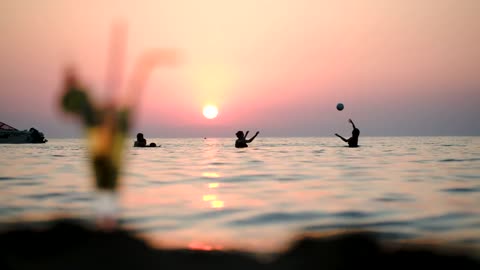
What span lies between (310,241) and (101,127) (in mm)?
3857

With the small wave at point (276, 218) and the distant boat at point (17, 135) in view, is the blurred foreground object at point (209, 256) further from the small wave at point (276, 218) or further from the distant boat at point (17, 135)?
the distant boat at point (17, 135)

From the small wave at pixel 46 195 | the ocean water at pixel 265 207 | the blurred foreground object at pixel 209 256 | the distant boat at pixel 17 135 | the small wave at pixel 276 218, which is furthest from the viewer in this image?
the distant boat at pixel 17 135

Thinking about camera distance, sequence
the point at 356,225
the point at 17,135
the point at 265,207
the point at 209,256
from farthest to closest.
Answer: the point at 17,135
the point at 265,207
the point at 356,225
the point at 209,256

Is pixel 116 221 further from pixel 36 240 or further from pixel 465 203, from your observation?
pixel 465 203

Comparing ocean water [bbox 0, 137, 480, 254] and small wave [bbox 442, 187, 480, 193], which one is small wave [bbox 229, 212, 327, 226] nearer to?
ocean water [bbox 0, 137, 480, 254]

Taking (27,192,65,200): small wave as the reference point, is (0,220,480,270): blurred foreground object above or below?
below

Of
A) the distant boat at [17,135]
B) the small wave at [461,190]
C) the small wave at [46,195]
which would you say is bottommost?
the small wave at [461,190]

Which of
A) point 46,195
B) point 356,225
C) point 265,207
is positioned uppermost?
point 46,195

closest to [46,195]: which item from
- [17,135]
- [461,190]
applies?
[461,190]

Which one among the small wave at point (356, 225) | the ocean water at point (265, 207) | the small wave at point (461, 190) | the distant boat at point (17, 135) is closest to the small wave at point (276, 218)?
the ocean water at point (265, 207)

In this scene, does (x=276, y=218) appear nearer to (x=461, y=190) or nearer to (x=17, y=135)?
(x=461, y=190)

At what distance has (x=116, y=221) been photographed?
10656 millimetres

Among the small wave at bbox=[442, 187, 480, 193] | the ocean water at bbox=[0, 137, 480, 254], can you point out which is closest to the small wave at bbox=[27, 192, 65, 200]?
the ocean water at bbox=[0, 137, 480, 254]

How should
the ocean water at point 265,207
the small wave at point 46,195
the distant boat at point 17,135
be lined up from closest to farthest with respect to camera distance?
the ocean water at point 265,207 < the small wave at point 46,195 < the distant boat at point 17,135
